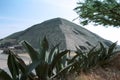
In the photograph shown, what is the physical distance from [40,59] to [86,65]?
11.1 feet

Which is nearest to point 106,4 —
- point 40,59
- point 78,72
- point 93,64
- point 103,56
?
point 103,56

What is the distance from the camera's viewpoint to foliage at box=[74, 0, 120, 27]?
17734 millimetres

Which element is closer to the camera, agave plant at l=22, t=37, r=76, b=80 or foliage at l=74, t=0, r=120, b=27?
agave plant at l=22, t=37, r=76, b=80

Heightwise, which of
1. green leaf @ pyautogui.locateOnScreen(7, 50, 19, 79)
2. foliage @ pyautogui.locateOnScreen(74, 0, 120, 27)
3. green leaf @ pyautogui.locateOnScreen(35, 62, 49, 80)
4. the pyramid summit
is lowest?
the pyramid summit

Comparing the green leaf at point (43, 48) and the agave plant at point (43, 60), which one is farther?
the green leaf at point (43, 48)

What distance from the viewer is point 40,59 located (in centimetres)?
492

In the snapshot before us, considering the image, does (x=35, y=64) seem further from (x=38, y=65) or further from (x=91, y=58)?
(x=91, y=58)

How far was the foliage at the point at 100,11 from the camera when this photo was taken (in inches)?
698

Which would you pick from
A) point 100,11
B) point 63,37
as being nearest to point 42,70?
point 100,11

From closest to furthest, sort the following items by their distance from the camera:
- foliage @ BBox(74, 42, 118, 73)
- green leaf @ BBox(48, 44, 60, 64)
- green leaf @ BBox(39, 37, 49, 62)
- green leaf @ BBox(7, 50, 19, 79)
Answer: green leaf @ BBox(7, 50, 19, 79) → green leaf @ BBox(39, 37, 49, 62) → green leaf @ BBox(48, 44, 60, 64) → foliage @ BBox(74, 42, 118, 73)

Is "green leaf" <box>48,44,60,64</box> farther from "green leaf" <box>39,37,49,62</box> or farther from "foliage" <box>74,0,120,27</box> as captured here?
"foliage" <box>74,0,120,27</box>

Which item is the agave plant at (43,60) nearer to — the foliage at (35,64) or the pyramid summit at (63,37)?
the foliage at (35,64)

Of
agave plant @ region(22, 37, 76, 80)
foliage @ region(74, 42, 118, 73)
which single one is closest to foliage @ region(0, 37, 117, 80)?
agave plant @ region(22, 37, 76, 80)

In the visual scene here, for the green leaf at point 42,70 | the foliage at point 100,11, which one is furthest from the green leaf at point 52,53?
the foliage at point 100,11
